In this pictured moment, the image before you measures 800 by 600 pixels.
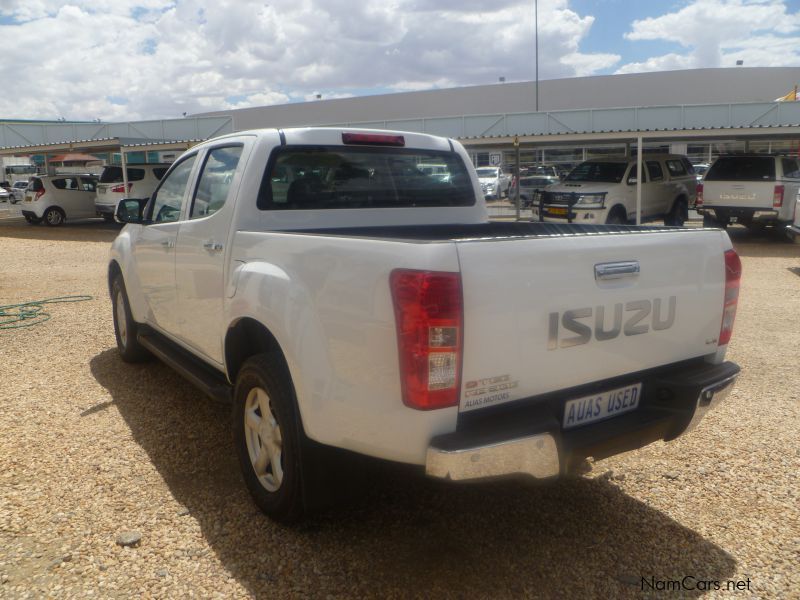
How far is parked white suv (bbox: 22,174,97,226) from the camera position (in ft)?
76.7

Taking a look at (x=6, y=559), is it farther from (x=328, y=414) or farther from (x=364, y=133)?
(x=364, y=133)

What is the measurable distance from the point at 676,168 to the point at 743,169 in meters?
2.11

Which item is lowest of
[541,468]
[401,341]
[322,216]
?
Answer: [541,468]

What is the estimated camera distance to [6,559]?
3086 mm

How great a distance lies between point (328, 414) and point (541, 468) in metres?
0.84

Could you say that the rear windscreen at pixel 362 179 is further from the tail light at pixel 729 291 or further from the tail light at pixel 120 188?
the tail light at pixel 120 188

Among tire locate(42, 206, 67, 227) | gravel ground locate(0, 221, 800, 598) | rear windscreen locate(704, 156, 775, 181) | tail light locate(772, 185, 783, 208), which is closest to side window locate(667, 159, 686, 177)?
rear windscreen locate(704, 156, 775, 181)

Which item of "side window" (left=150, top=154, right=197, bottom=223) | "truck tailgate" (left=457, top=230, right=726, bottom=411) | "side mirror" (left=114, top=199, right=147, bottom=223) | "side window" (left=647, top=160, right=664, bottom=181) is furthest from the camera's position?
"side window" (left=647, top=160, right=664, bottom=181)

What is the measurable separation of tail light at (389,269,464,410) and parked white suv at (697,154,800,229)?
51.0ft

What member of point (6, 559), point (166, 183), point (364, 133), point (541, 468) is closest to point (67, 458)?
point (6, 559)

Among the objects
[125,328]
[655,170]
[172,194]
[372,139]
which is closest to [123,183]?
[655,170]

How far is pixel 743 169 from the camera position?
52.9 feet

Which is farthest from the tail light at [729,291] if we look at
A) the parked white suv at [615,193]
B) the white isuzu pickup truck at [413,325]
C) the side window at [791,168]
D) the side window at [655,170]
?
the side window at [791,168]

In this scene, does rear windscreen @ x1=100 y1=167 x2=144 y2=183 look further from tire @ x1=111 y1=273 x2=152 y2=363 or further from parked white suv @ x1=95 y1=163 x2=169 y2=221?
tire @ x1=111 y1=273 x2=152 y2=363
